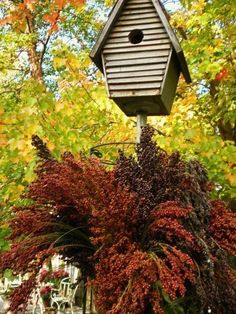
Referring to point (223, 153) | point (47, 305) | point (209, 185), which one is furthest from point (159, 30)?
point (47, 305)

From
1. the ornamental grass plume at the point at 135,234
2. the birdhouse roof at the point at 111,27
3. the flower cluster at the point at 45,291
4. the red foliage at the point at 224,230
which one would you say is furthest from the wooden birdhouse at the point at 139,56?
the flower cluster at the point at 45,291

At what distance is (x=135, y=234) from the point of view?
64.1 inches

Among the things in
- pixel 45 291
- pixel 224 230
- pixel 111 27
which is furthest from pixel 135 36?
pixel 45 291

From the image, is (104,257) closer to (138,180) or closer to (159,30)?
(138,180)

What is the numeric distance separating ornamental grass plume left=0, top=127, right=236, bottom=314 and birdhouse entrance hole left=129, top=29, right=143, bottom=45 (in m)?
0.79

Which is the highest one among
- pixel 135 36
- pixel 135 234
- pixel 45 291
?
pixel 135 36

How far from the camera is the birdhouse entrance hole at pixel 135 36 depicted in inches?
97.1

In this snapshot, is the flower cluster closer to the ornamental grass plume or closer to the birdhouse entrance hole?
the birdhouse entrance hole

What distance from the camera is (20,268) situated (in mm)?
1586

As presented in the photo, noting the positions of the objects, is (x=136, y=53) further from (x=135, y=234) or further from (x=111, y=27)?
(x=135, y=234)

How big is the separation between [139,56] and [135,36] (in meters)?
0.16

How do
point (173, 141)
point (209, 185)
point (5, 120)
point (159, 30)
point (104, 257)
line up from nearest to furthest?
1. point (104, 257)
2. point (209, 185)
3. point (159, 30)
4. point (5, 120)
5. point (173, 141)

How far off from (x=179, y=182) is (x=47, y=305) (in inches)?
383

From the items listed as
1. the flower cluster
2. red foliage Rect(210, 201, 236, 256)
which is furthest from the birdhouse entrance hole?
the flower cluster
